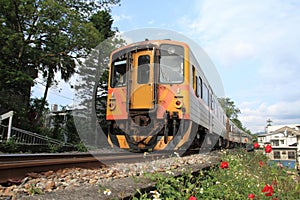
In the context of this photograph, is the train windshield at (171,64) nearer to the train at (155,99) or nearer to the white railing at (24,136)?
the train at (155,99)

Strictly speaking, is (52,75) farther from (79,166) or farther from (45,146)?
(79,166)

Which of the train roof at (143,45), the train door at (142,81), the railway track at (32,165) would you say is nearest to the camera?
the railway track at (32,165)

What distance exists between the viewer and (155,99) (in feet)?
19.1

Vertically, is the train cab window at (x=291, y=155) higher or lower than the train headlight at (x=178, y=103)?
lower

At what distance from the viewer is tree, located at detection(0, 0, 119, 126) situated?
1146cm

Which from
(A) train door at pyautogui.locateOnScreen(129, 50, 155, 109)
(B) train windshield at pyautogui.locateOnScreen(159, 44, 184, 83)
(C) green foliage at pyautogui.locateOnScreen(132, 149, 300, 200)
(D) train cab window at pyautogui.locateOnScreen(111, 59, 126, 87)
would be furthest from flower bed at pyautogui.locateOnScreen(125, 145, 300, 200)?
(D) train cab window at pyautogui.locateOnScreen(111, 59, 126, 87)

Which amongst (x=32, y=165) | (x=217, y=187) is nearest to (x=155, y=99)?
(x=32, y=165)

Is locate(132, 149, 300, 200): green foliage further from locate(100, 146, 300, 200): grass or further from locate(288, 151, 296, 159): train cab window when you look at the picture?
locate(288, 151, 296, 159): train cab window

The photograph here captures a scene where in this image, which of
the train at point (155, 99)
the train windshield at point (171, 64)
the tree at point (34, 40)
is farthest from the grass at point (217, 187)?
the tree at point (34, 40)

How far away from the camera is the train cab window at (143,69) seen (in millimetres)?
6305

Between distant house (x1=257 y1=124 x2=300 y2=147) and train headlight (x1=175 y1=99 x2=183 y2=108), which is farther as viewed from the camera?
distant house (x1=257 y1=124 x2=300 y2=147)

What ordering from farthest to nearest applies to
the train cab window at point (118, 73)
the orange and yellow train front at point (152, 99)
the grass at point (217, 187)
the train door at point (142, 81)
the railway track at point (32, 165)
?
1. the train cab window at point (118, 73)
2. the train door at point (142, 81)
3. the orange and yellow train front at point (152, 99)
4. the railway track at point (32, 165)
5. the grass at point (217, 187)

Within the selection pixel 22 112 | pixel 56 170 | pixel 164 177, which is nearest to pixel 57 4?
pixel 22 112

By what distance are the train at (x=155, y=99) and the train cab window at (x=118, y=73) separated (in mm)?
34
